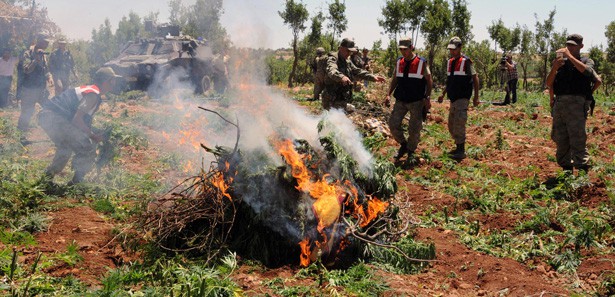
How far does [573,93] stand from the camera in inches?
247

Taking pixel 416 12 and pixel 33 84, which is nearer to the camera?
pixel 33 84

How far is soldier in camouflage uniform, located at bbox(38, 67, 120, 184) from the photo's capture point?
6051 millimetres

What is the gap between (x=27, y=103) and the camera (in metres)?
9.97

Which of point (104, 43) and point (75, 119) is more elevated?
point (104, 43)

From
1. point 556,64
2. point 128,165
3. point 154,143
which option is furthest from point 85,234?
point 556,64

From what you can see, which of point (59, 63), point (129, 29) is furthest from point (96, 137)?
point (129, 29)

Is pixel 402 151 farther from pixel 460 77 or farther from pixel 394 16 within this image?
pixel 394 16

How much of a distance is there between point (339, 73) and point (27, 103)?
267 inches

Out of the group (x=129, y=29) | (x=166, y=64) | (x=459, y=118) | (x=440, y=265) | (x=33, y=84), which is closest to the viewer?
(x=440, y=265)

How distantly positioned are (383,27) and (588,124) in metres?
19.0

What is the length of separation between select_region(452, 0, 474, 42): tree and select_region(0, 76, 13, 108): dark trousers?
899 inches

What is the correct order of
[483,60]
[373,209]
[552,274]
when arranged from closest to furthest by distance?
[552,274], [373,209], [483,60]

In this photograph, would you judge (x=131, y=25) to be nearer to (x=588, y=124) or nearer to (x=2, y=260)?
(x=588, y=124)

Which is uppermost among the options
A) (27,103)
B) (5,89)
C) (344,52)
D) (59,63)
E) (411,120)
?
(344,52)
